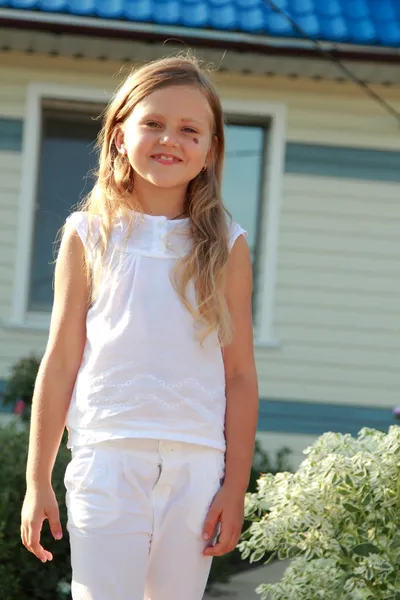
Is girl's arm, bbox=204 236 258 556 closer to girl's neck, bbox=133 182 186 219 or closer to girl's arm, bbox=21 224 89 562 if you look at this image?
girl's neck, bbox=133 182 186 219

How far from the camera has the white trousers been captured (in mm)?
2531

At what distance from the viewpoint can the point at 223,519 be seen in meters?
2.64

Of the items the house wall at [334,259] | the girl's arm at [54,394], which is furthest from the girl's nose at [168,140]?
the house wall at [334,259]

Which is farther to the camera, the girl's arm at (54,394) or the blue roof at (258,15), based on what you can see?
the blue roof at (258,15)

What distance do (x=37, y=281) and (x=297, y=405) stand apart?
7.25 ft

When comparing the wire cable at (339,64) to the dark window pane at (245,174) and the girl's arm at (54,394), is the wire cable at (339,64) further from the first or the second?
the girl's arm at (54,394)

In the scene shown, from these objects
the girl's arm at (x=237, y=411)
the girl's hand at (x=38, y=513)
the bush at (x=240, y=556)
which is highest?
the girl's arm at (x=237, y=411)

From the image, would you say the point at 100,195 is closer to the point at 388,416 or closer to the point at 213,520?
the point at 213,520

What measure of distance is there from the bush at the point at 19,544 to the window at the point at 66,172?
3496 millimetres

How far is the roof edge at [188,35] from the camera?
7.63 meters

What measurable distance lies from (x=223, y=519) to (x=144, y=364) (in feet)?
1.36

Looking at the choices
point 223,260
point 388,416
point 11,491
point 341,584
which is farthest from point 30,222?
point 223,260

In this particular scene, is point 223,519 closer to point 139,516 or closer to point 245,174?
point 139,516

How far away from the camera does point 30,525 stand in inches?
105
